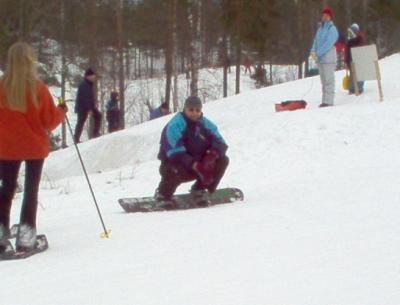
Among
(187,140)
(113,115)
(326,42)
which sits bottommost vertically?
(113,115)

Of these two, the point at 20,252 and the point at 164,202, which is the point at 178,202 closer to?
the point at 164,202

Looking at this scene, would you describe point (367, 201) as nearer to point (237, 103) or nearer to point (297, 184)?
point (297, 184)

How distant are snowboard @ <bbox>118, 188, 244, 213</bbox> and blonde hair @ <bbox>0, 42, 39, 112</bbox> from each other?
3.11 meters

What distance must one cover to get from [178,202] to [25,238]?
A: 2974 mm

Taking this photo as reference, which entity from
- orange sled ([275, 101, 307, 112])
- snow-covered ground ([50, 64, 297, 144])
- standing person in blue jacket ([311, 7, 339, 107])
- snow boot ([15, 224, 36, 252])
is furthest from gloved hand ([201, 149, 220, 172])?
snow-covered ground ([50, 64, 297, 144])

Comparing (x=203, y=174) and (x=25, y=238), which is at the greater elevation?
(x=203, y=174)

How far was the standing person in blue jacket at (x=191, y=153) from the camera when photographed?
10555 millimetres

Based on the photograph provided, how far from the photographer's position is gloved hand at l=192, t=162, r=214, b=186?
35.1ft

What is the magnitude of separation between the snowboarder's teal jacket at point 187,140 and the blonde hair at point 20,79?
2772 millimetres

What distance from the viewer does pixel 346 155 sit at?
49.3 feet

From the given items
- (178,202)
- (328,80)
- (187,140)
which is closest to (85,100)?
(328,80)

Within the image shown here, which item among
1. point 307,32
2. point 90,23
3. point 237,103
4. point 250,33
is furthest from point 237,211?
point 307,32

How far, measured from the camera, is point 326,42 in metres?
18.1

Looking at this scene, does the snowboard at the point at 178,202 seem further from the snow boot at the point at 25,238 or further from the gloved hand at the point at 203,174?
the snow boot at the point at 25,238
